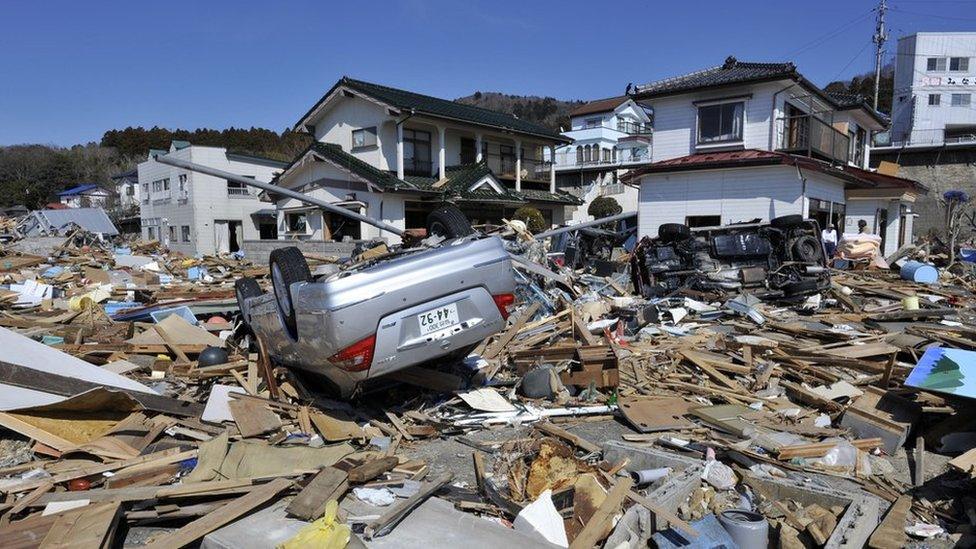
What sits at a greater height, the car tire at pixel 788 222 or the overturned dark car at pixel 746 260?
the car tire at pixel 788 222

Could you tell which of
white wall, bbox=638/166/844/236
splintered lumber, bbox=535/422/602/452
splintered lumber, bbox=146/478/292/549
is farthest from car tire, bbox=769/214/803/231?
splintered lumber, bbox=146/478/292/549

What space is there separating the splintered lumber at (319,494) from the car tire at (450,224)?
2.45 m

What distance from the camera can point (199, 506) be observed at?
3328 mm

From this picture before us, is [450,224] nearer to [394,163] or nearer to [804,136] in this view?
[804,136]

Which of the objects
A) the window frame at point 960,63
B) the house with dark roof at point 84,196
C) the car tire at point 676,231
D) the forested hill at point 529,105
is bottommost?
the car tire at point 676,231

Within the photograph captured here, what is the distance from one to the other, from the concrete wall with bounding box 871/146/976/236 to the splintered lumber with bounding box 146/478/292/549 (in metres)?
49.2

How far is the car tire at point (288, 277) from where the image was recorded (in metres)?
4.52

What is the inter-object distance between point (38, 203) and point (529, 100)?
301ft

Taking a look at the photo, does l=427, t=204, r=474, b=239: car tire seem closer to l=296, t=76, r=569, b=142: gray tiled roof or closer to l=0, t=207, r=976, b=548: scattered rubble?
l=0, t=207, r=976, b=548: scattered rubble

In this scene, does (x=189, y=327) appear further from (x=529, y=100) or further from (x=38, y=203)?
(x=529, y=100)

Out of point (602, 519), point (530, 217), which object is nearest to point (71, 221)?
point (530, 217)

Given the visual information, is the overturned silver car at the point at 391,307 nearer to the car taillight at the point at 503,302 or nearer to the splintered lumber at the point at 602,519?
the car taillight at the point at 503,302

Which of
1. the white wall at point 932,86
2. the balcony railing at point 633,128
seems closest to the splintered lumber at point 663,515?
the white wall at point 932,86

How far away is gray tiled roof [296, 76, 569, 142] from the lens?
79.7 feet
